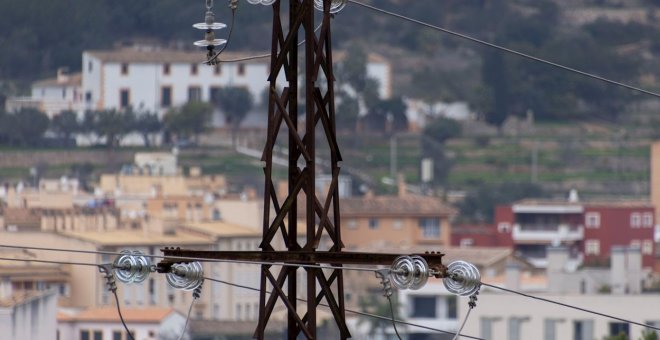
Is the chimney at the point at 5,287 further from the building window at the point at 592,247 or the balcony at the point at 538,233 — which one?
the balcony at the point at 538,233

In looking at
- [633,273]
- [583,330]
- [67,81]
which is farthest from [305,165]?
[67,81]

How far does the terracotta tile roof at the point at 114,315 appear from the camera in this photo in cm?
4678

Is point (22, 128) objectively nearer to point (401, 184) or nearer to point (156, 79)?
point (156, 79)

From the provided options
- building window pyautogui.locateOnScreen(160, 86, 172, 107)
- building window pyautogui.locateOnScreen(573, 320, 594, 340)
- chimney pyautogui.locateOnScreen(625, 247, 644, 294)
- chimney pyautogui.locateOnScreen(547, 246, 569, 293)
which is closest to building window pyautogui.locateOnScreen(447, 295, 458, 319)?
chimney pyautogui.locateOnScreen(547, 246, 569, 293)

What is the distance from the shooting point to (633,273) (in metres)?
52.2

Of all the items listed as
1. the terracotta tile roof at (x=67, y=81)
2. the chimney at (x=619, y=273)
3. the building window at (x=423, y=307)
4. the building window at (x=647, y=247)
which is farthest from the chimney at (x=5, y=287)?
the terracotta tile roof at (x=67, y=81)

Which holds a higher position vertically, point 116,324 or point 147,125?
point 147,125

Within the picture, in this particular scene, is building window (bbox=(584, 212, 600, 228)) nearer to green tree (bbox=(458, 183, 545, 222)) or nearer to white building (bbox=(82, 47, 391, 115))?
green tree (bbox=(458, 183, 545, 222))

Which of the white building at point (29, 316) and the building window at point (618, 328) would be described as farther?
the building window at point (618, 328)

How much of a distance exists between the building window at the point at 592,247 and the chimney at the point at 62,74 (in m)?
28.4

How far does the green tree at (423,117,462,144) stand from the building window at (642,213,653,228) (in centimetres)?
1990

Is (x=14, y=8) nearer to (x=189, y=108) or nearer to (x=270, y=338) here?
(x=189, y=108)

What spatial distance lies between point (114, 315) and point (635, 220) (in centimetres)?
2717

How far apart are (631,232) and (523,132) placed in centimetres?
2309
